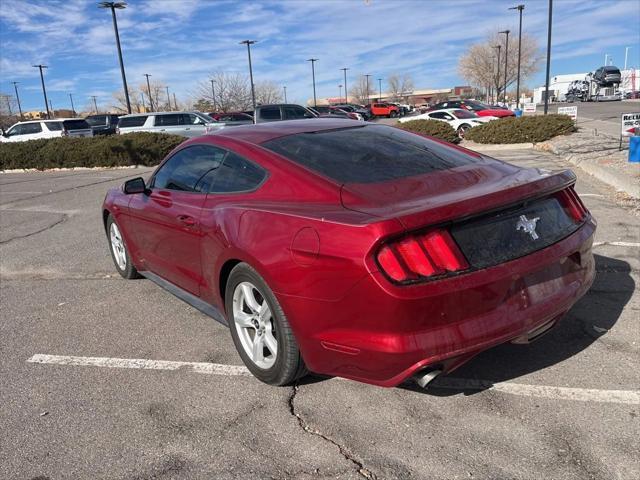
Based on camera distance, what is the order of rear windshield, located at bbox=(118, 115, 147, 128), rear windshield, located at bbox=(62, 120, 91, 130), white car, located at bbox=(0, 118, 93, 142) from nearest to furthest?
rear windshield, located at bbox=(118, 115, 147, 128), white car, located at bbox=(0, 118, 93, 142), rear windshield, located at bbox=(62, 120, 91, 130)

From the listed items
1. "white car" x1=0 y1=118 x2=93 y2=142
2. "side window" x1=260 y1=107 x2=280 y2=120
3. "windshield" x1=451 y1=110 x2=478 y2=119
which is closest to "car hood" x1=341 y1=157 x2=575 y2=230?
"side window" x1=260 y1=107 x2=280 y2=120

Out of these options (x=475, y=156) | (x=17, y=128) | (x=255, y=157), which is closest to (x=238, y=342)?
(x=255, y=157)

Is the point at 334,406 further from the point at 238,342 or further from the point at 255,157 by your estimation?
the point at 255,157

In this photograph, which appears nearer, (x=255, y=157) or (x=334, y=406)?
(x=334, y=406)

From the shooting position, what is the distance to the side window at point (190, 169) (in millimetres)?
3675

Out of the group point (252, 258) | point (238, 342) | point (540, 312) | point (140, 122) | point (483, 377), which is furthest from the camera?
point (140, 122)

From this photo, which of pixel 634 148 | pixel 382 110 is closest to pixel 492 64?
pixel 382 110

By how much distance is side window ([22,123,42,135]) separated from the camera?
2505cm

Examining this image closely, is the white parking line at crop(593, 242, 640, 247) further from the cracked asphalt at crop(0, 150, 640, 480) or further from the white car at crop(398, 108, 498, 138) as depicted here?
the white car at crop(398, 108, 498, 138)

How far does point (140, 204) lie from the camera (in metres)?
4.41

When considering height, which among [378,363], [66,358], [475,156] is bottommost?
[66,358]

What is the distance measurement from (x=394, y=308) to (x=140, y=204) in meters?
2.83

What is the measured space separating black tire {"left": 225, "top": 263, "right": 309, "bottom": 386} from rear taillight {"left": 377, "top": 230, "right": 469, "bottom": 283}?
718 mm

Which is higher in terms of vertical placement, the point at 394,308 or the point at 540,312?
the point at 394,308
